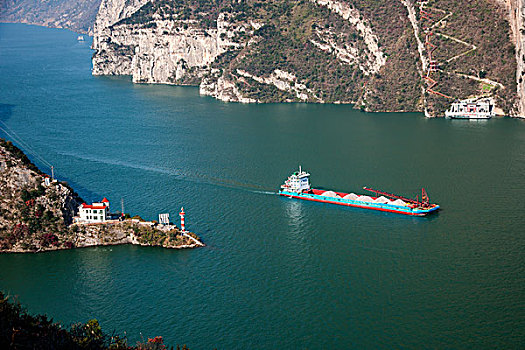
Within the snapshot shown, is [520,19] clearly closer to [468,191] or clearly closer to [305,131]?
[305,131]

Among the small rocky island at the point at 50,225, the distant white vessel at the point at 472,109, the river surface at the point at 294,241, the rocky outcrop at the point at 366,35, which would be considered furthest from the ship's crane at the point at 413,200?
the rocky outcrop at the point at 366,35

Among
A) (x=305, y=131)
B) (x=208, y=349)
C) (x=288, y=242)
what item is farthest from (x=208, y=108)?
(x=208, y=349)

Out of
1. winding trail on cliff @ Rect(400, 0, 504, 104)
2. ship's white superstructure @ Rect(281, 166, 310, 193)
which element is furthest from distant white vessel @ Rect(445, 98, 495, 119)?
ship's white superstructure @ Rect(281, 166, 310, 193)

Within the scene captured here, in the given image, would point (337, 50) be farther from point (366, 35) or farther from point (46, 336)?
point (46, 336)

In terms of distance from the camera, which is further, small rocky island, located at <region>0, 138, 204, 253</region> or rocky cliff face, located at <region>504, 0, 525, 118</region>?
rocky cliff face, located at <region>504, 0, 525, 118</region>

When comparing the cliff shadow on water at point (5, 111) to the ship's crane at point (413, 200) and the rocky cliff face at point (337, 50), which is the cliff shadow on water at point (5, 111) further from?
the ship's crane at point (413, 200)

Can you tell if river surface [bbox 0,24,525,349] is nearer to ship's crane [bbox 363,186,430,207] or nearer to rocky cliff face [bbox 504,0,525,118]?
ship's crane [bbox 363,186,430,207]
